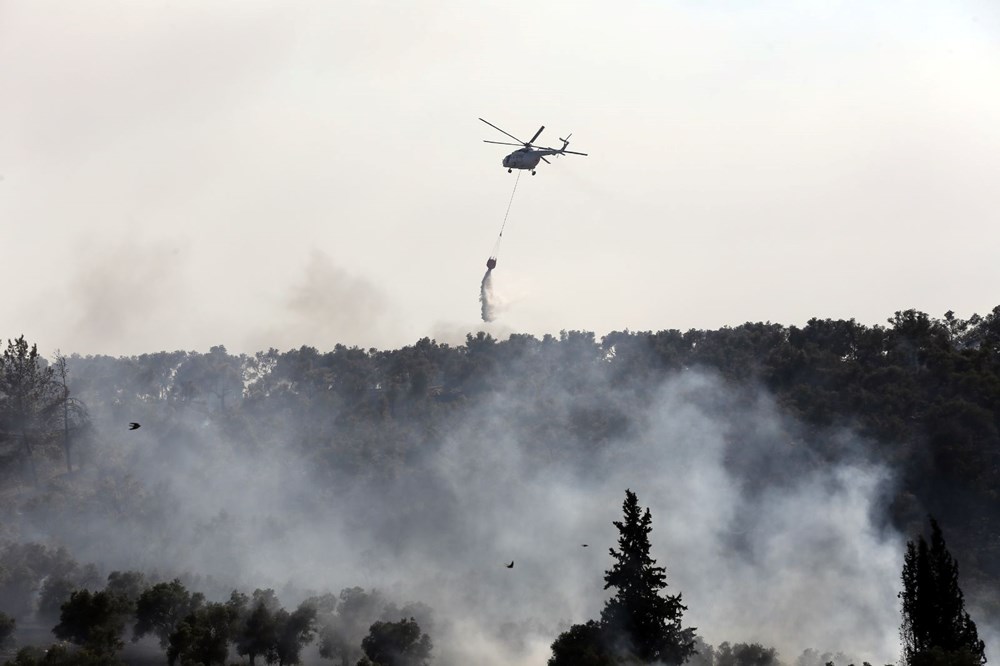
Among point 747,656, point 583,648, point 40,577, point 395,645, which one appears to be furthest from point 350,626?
point 40,577

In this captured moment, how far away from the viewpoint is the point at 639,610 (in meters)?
105

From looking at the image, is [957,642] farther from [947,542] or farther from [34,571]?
[34,571]

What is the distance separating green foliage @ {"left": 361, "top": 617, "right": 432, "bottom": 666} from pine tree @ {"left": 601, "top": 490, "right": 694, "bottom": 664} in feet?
72.8

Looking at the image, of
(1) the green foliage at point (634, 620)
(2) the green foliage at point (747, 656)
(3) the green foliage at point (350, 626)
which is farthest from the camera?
(3) the green foliage at point (350, 626)

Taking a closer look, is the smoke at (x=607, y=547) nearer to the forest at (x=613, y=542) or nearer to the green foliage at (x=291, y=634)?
the forest at (x=613, y=542)

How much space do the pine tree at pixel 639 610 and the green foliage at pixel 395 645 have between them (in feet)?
72.8

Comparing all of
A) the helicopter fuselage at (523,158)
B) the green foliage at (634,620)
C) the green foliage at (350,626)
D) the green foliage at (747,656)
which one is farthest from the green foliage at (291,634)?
the helicopter fuselage at (523,158)

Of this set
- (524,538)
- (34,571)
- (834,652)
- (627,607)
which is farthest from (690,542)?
(34,571)

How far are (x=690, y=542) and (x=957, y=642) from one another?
70.8 metres

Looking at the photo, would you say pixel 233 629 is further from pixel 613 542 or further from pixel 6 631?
pixel 613 542

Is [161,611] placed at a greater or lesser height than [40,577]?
lesser

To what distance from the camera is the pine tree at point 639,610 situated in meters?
105

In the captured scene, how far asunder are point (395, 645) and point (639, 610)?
83.9 ft

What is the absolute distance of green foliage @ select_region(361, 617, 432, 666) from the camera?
12067 centimetres
